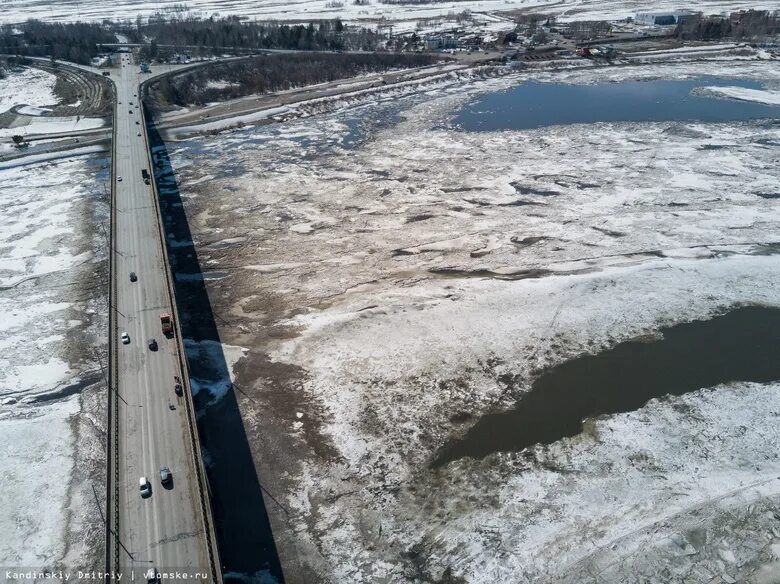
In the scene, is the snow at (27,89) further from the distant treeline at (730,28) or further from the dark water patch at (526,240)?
the distant treeline at (730,28)

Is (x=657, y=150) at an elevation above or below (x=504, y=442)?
above

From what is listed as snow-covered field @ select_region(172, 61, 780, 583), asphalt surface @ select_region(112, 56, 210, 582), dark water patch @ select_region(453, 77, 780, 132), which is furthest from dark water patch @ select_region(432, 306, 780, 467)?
dark water patch @ select_region(453, 77, 780, 132)

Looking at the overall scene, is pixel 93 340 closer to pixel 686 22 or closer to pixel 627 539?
pixel 627 539

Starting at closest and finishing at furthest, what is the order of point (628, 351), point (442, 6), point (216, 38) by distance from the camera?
1. point (628, 351)
2. point (216, 38)
3. point (442, 6)

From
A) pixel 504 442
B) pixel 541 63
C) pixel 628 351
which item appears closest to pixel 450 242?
pixel 628 351

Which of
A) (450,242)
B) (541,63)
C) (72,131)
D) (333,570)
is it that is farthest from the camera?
(541,63)

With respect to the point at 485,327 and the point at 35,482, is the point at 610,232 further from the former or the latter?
the point at 35,482

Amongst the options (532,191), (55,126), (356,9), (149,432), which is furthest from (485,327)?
(356,9)

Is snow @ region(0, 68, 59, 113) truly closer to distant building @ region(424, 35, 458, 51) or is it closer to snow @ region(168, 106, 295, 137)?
snow @ region(168, 106, 295, 137)
